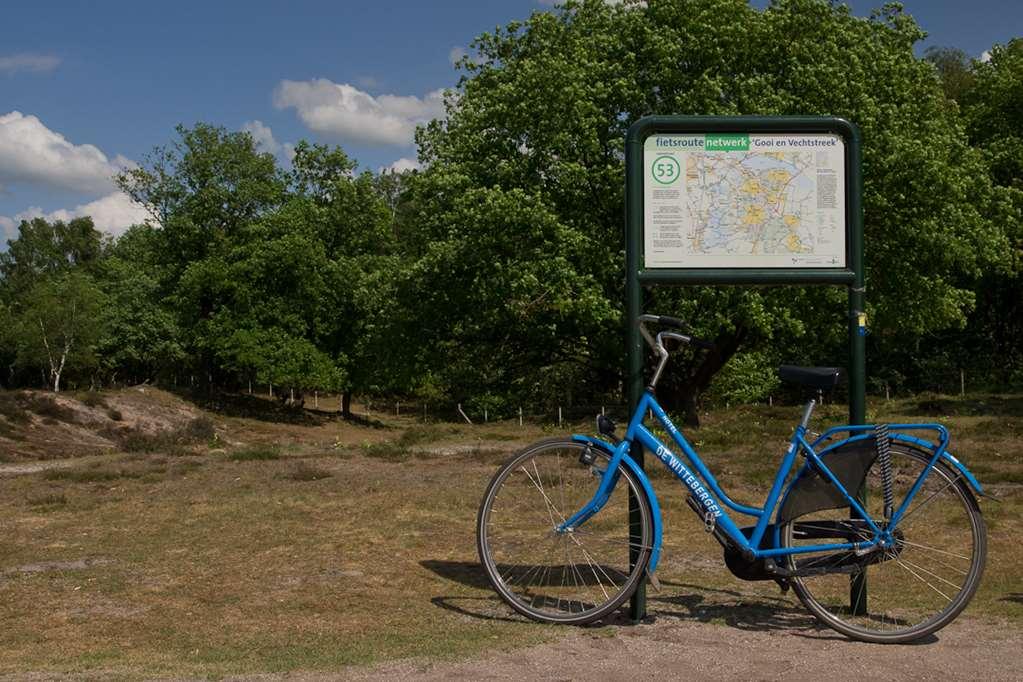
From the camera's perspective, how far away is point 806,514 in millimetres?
5023

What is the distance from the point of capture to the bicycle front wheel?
16.7 feet

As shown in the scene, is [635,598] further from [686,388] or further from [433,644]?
[686,388]

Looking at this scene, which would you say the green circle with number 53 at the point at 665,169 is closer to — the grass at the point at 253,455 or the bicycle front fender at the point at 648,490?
the bicycle front fender at the point at 648,490

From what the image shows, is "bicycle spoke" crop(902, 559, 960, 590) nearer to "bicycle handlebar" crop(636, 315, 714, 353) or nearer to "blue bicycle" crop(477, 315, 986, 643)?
"blue bicycle" crop(477, 315, 986, 643)

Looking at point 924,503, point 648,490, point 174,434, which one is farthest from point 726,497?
point 174,434

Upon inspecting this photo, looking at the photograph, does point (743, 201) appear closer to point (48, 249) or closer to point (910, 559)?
point (910, 559)

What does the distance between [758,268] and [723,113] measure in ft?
51.3

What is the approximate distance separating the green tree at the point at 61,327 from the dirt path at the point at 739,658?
2232 inches

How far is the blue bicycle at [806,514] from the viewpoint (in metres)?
4.89

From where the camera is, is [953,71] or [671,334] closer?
[671,334]

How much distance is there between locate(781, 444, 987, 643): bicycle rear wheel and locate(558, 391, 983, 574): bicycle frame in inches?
2.4

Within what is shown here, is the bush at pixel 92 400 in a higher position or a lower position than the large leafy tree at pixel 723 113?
lower

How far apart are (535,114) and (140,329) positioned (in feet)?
134

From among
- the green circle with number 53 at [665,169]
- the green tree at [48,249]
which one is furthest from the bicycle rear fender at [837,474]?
the green tree at [48,249]
